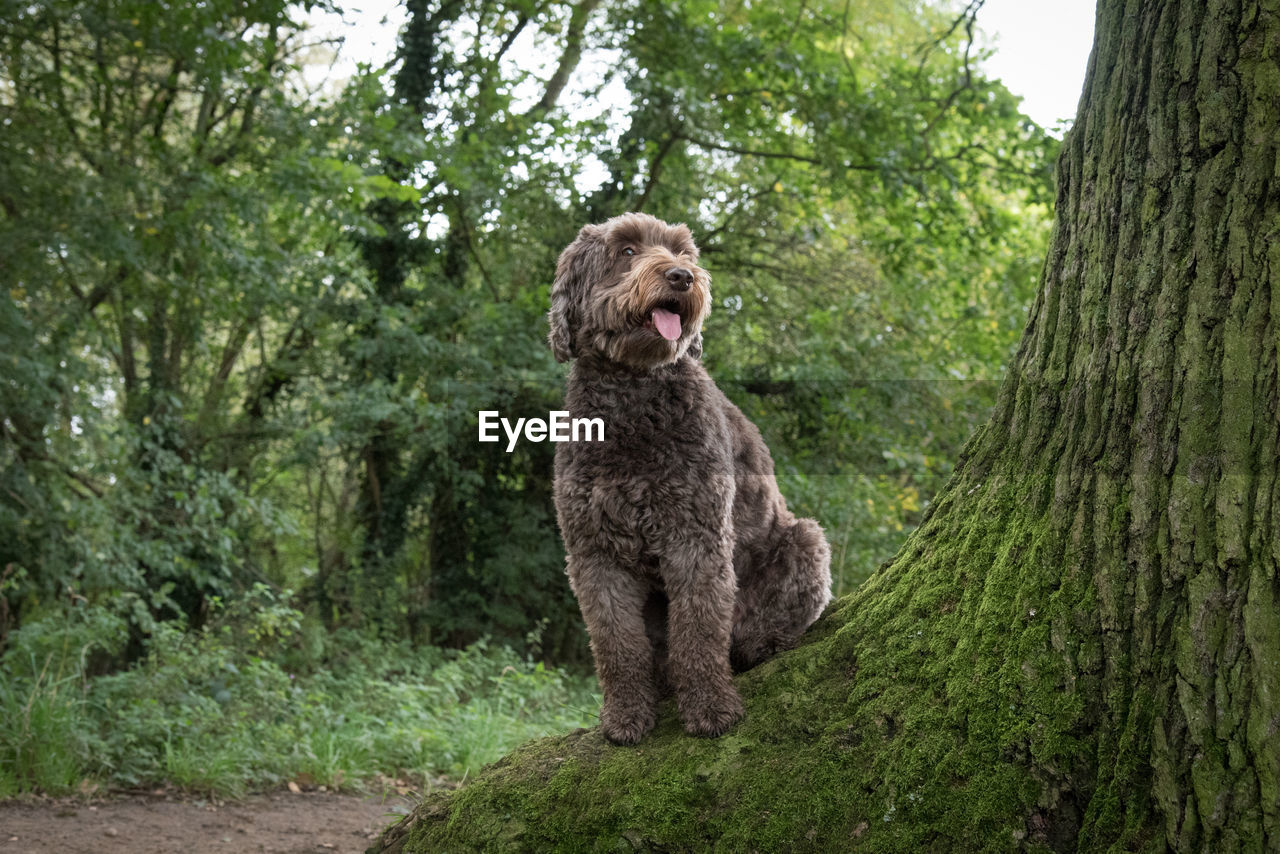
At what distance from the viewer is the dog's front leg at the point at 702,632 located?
3.26 meters

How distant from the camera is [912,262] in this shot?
41.1ft

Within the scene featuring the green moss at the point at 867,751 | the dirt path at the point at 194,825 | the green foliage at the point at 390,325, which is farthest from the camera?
the green foliage at the point at 390,325

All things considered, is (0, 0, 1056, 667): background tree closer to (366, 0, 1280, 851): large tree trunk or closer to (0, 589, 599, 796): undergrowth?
(0, 589, 599, 796): undergrowth

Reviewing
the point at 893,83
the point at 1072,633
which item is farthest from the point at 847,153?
the point at 1072,633

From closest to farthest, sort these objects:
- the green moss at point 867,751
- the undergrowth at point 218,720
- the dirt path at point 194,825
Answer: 1. the green moss at point 867,751
2. the dirt path at point 194,825
3. the undergrowth at point 218,720

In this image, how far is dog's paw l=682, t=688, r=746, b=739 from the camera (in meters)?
3.21

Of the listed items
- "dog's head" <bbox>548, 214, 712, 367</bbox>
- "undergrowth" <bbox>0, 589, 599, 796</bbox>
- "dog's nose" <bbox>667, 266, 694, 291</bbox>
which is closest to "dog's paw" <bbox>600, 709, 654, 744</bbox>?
"dog's head" <bbox>548, 214, 712, 367</bbox>

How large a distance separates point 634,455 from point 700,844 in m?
1.32

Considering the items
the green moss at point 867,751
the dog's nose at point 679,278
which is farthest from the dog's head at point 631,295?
the green moss at point 867,751

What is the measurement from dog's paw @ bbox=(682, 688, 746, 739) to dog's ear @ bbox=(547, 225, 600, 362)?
1.43 m

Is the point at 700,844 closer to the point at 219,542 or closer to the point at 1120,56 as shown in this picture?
the point at 1120,56

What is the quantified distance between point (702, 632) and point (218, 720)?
4.95 meters

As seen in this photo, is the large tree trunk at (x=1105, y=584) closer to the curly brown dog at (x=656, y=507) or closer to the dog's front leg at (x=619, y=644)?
the dog's front leg at (x=619, y=644)

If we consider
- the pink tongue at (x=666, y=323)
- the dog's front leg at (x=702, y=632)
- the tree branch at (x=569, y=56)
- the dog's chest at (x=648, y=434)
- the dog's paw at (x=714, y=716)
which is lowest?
the dog's paw at (x=714, y=716)
